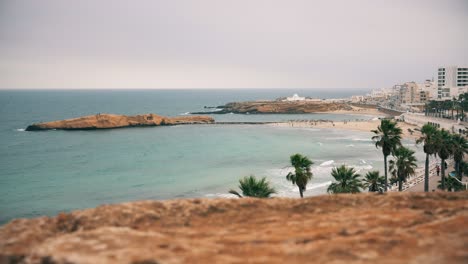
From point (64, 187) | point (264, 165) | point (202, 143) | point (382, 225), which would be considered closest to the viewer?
point (382, 225)

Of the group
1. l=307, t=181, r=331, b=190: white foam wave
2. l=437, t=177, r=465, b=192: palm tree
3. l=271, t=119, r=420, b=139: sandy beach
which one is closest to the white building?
l=271, t=119, r=420, b=139: sandy beach

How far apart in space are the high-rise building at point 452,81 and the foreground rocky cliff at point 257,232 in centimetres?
15403

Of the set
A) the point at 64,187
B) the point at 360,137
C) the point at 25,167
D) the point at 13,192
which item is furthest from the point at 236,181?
the point at 360,137

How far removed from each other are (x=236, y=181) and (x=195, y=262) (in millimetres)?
42038

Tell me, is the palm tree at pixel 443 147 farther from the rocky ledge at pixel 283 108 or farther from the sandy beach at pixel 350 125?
the rocky ledge at pixel 283 108

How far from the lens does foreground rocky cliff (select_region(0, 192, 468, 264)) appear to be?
11.3m

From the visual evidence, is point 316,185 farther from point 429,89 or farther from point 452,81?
point 429,89

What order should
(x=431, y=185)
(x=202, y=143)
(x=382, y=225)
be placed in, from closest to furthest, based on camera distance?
(x=382, y=225) < (x=431, y=185) < (x=202, y=143)

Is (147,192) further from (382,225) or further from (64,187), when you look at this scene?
(382,225)

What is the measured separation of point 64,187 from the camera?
5272cm

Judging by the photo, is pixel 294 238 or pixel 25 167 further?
pixel 25 167

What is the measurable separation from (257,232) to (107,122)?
379 feet

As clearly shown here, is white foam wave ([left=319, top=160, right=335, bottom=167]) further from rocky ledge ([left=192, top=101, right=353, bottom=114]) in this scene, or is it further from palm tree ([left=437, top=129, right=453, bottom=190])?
rocky ledge ([left=192, top=101, right=353, bottom=114])

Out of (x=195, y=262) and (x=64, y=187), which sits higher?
(x=195, y=262)
